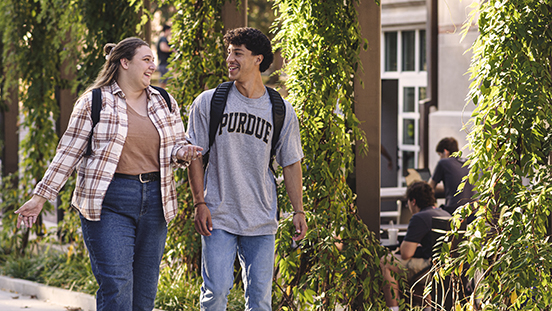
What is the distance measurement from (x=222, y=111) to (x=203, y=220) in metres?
0.59

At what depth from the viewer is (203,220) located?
369 cm

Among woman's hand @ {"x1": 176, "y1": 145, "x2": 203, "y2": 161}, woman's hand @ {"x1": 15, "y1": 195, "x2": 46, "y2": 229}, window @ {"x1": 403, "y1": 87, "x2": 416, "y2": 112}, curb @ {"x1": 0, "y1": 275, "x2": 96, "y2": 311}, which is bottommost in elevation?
curb @ {"x1": 0, "y1": 275, "x2": 96, "y2": 311}

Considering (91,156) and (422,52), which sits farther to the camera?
(422,52)

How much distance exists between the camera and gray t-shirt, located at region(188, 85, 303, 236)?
376cm

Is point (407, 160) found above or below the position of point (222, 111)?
below

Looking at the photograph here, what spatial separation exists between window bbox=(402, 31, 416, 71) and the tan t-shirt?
10.2 m

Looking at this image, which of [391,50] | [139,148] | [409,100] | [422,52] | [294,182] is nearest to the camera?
[139,148]

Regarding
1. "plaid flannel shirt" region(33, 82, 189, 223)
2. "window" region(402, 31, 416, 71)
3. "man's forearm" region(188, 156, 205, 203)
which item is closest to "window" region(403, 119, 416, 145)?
"window" region(402, 31, 416, 71)

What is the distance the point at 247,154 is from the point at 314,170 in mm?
879

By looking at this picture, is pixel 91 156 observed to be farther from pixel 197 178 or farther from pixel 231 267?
pixel 231 267

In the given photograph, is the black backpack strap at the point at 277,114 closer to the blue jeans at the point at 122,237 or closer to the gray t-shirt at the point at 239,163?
the gray t-shirt at the point at 239,163

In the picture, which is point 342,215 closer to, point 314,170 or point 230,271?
point 314,170

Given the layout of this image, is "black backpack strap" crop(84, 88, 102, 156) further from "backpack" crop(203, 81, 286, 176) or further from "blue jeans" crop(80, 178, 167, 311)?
"backpack" crop(203, 81, 286, 176)

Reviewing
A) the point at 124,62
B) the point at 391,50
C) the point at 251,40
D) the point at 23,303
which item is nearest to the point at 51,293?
the point at 23,303
